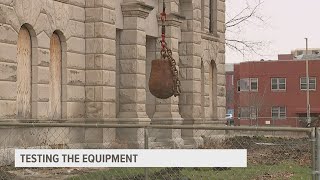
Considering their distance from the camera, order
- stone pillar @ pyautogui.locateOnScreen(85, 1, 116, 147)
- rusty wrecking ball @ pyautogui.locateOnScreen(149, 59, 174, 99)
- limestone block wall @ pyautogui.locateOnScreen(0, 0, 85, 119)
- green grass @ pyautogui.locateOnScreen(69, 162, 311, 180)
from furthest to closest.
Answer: stone pillar @ pyautogui.locateOnScreen(85, 1, 116, 147) → rusty wrecking ball @ pyautogui.locateOnScreen(149, 59, 174, 99) → limestone block wall @ pyautogui.locateOnScreen(0, 0, 85, 119) → green grass @ pyautogui.locateOnScreen(69, 162, 311, 180)

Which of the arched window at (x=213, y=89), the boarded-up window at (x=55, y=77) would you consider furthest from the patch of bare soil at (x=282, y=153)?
the arched window at (x=213, y=89)

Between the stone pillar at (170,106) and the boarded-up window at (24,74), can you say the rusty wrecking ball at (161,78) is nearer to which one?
the boarded-up window at (24,74)

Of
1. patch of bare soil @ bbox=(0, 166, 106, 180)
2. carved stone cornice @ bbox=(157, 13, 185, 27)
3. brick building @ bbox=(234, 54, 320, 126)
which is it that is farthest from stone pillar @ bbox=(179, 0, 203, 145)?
brick building @ bbox=(234, 54, 320, 126)

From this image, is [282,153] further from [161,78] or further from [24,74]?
[24,74]

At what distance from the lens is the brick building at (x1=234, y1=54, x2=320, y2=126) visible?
68.1 m

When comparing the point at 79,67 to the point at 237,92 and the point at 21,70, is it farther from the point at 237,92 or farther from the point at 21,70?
the point at 237,92

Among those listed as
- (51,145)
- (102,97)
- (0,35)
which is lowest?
(51,145)

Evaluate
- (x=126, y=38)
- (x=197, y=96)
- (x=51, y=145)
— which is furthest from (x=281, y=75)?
(x=51, y=145)

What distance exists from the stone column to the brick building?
4511 cm

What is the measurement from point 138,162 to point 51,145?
938 cm

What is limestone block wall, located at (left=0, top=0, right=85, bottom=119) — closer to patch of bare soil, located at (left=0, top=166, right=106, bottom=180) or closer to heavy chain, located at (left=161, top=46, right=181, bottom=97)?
patch of bare soil, located at (left=0, top=166, right=106, bottom=180)

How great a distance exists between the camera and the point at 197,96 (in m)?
27.7

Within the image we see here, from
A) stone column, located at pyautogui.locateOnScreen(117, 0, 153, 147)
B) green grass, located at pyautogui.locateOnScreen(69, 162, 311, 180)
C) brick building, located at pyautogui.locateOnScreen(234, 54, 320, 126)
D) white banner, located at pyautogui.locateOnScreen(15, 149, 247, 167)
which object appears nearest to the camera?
white banner, located at pyautogui.locateOnScreen(15, 149, 247, 167)

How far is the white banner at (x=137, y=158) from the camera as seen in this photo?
862 centimetres
